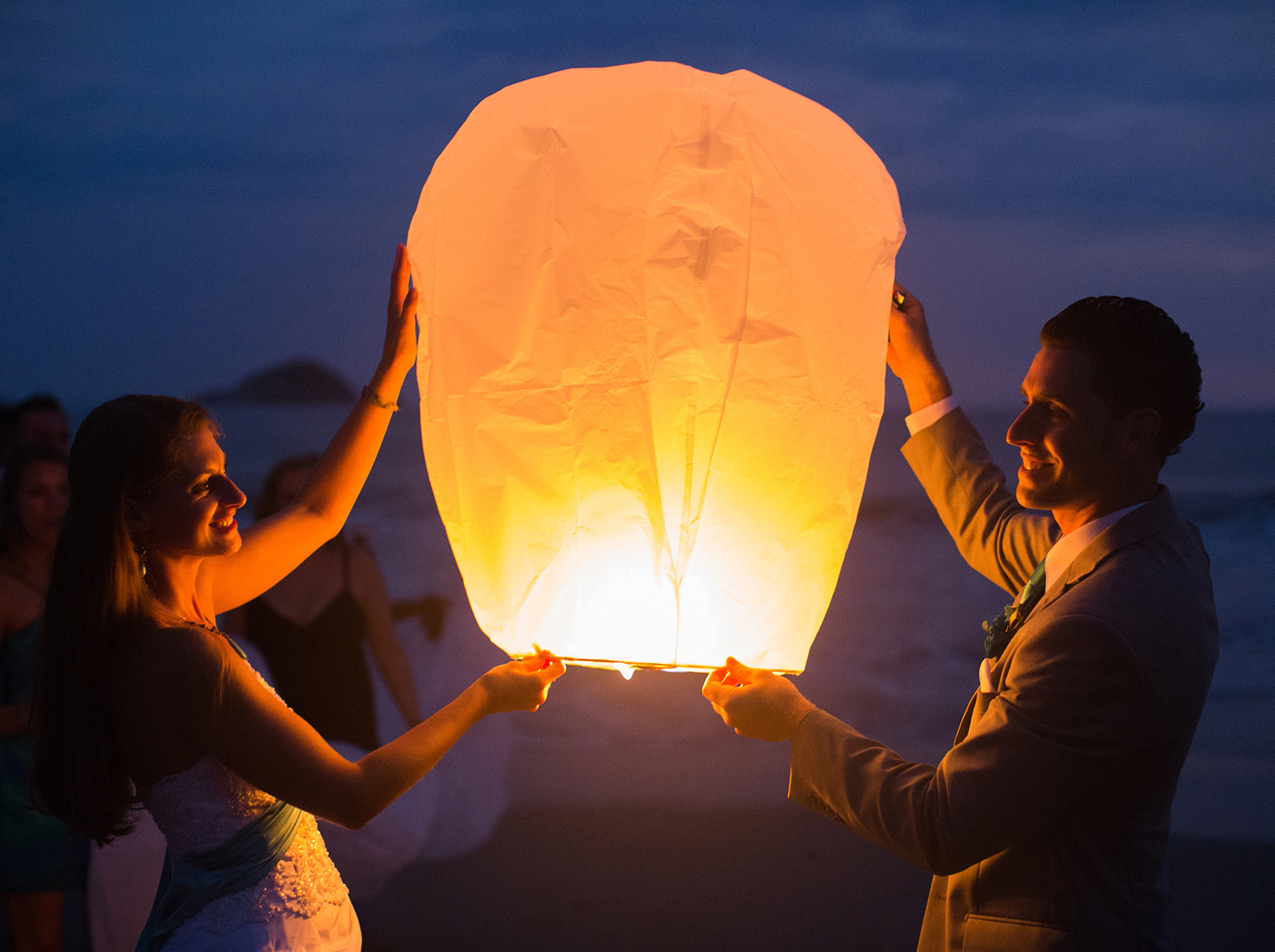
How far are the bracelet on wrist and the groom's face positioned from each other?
940mm

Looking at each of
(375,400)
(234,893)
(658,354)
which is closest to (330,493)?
(375,400)

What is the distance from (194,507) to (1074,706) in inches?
44.3

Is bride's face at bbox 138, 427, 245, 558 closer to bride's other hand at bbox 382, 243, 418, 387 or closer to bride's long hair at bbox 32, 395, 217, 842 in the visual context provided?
bride's long hair at bbox 32, 395, 217, 842

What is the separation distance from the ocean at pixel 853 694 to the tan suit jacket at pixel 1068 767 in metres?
1.90

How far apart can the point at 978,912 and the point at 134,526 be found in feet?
3.96

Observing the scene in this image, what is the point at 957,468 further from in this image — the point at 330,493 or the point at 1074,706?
the point at 330,493

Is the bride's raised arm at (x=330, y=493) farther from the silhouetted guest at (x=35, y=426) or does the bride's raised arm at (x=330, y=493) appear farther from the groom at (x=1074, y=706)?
the silhouetted guest at (x=35, y=426)

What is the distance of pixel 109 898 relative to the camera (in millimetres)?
2096

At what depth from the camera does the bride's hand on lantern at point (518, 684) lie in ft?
3.85

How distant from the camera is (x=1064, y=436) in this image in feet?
3.86

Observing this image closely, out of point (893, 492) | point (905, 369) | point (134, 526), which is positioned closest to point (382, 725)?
point (134, 526)

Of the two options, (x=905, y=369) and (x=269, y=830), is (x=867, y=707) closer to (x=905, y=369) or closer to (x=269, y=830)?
(x=905, y=369)

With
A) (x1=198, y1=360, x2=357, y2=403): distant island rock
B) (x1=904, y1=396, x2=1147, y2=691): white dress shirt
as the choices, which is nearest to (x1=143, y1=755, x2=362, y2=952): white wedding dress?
(x1=904, y1=396, x2=1147, y2=691): white dress shirt

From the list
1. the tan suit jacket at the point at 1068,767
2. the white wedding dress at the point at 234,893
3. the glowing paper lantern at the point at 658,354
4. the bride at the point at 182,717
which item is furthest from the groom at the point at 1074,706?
the white wedding dress at the point at 234,893
